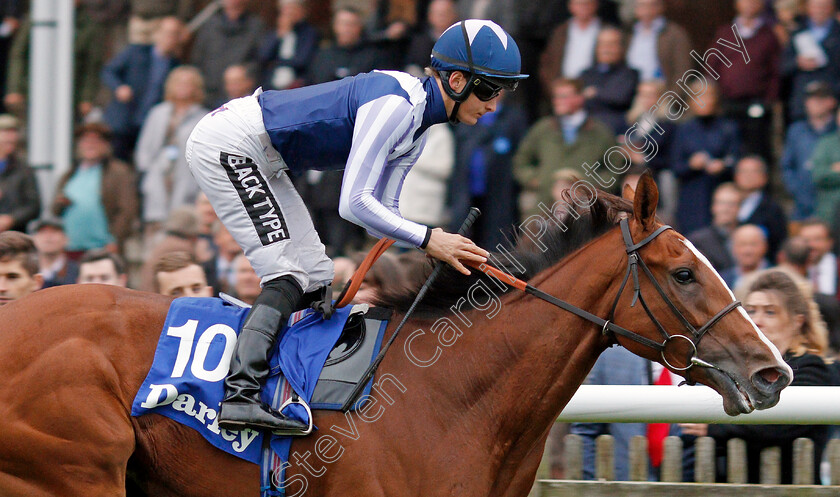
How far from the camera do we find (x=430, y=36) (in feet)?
28.4

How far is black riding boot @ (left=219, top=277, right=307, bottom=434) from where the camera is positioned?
11.9ft

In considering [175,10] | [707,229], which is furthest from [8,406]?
[175,10]

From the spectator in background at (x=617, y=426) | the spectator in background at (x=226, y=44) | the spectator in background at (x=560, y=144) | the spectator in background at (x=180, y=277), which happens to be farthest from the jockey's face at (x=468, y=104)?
the spectator in background at (x=226, y=44)

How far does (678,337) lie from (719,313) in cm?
16

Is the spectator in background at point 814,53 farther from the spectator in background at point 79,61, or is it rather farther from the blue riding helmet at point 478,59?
the spectator in background at point 79,61

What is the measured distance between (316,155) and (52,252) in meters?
4.30

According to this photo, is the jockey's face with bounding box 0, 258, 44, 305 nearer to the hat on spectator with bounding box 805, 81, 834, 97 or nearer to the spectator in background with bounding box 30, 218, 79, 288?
the spectator in background with bounding box 30, 218, 79, 288

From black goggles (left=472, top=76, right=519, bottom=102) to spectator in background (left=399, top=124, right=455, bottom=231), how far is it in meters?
4.20

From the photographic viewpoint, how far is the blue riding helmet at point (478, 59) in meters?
3.88

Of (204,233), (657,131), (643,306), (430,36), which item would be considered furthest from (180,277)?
(657,131)

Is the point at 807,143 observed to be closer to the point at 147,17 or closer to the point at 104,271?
the point at 104,271

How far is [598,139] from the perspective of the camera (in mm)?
7934

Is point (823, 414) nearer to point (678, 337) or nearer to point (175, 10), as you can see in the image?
point (678, 337)

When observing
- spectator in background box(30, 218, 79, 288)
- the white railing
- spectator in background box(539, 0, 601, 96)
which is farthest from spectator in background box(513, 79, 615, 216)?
spectator in background box(30, 218, 79, 288)
